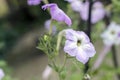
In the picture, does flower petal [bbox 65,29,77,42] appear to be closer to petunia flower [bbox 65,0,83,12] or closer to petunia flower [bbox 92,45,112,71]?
petunia flower [bbox 65,0,83,12]

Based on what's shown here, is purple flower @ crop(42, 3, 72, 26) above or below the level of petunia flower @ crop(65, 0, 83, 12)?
above

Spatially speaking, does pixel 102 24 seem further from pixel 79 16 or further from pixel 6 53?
pixel 6 53

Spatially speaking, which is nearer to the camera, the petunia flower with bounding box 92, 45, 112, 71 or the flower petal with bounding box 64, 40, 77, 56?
the flower petal with bounding box 64, 40, 77, 56

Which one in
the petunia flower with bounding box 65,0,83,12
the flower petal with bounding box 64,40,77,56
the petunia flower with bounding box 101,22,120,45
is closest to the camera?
the flower petal with bounding box 64,40,77,56

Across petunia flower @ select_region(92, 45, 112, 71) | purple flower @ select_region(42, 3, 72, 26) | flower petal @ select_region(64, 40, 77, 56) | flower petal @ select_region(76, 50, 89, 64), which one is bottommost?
petunia flower @ select_region(92, 45, 112, 71)

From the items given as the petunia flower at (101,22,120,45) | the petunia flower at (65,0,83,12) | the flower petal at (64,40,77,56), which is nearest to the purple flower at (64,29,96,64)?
the flower petal at (64,40,77,56)

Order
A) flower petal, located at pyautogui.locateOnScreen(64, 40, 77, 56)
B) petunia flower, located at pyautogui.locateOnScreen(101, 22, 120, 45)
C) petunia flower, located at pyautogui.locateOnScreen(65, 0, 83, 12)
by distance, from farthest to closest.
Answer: petunia flower, located at pyautogui.locateOnScreen(101, 22, 120, 45) < petunia flower, located at pyautogui.locateOnScreen(65, 0, 83, 12) < flower petal, located at pyautogui.locateOnScreen(64, 40, 77, 56)

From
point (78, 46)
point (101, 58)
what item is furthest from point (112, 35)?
point (78, 46)

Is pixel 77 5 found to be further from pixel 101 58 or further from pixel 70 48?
pixel 70 48
